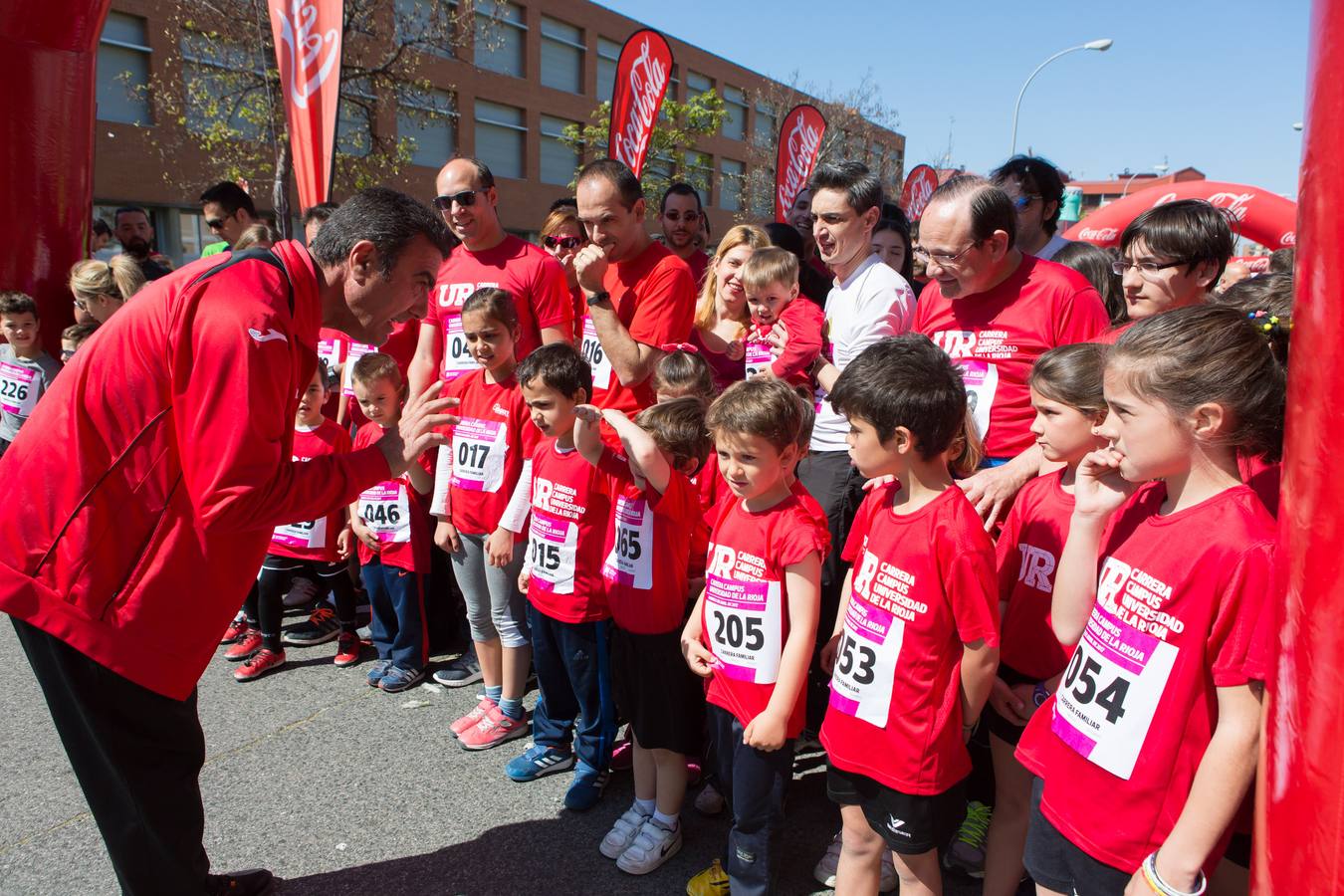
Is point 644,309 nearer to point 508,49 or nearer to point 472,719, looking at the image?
point 472,719

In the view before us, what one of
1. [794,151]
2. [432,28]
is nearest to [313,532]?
[794,151]

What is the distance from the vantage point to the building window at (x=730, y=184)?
143ft

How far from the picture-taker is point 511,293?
153 inches

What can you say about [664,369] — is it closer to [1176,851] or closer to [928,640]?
[928,640]

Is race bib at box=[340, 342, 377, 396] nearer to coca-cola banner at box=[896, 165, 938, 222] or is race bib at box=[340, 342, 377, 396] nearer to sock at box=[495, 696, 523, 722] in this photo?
sock at box=[495, 696, 523, 722]

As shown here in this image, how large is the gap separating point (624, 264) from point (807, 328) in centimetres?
95

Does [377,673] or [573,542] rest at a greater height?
[573,542]

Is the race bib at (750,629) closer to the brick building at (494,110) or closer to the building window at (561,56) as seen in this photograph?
the brick building at (494,110)

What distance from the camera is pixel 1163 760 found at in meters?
1.61

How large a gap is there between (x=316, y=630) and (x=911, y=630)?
152 inches

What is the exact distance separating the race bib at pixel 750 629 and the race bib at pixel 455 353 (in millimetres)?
2027

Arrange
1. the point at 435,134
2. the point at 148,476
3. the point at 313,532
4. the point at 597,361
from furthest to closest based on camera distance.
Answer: the point at 435,134, the point at 313,532, the point at 597,361, the point at 148,476

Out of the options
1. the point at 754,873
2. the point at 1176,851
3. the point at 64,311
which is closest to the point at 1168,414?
the point at 1176,851

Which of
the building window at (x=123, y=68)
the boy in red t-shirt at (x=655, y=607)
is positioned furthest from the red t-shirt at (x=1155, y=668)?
the building window at (x=123, y=68)
